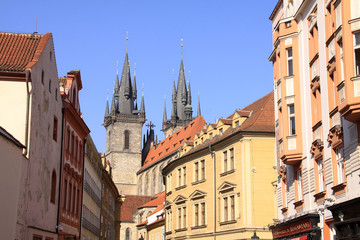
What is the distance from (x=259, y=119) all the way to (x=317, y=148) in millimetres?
19362

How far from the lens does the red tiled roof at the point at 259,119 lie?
1661 inches

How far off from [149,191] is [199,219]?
87993 mm

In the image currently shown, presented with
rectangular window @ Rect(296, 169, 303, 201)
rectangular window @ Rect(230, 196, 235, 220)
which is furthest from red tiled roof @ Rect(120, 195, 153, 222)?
rectangular window @ Rect(296, 169, 303, 201)

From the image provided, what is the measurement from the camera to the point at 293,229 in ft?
88.5

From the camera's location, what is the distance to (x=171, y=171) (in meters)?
54.5

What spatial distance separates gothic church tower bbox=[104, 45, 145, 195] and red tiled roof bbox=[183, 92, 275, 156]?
314 feet

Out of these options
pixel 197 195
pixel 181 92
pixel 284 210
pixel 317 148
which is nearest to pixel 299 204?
pixel 284 210

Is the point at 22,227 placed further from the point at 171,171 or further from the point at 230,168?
the point at 171,171

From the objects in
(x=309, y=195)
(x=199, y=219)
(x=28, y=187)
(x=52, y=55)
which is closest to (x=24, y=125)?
(x=28, y=187)

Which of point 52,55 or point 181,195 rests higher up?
point 52,55

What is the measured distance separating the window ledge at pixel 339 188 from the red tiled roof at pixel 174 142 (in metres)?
91.6

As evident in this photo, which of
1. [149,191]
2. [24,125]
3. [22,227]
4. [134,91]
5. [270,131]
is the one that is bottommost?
[22,227]

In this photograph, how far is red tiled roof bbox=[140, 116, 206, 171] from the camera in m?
118

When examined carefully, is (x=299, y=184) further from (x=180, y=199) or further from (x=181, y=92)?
(x=181, y=92)
